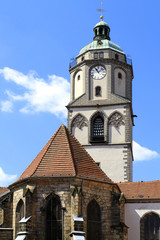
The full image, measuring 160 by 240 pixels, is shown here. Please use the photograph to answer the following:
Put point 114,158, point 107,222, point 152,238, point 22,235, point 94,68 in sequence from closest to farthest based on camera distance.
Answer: point 22,235 → point 107,222 → point 152,238 → point 114,158 → point 94,68

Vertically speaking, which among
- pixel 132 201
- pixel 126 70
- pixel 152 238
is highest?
pixel 126 70

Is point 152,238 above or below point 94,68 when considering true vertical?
below

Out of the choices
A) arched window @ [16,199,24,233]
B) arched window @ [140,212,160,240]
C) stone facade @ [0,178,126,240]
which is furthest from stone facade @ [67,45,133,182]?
arched window @ [16,199,24,233]

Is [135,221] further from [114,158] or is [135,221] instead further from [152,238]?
[114,158]

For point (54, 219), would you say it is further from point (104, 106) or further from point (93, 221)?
point (104, 106)

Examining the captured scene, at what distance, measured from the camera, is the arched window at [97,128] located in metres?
41.3

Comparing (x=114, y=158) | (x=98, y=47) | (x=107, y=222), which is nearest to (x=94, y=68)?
(x=98, y=47)

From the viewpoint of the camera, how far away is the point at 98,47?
44094mm

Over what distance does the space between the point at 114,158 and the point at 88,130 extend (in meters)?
3.27

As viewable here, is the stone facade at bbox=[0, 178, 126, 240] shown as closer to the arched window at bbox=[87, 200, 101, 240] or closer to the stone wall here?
the stone wall

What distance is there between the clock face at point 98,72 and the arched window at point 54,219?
58.8 ft

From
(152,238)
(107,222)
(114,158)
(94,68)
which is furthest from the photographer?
(94,68)

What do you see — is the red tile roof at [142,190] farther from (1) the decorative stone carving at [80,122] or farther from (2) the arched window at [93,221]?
(1) the decorative stone carving at [80,122]

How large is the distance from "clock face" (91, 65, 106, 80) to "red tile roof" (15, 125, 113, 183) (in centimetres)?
1317
